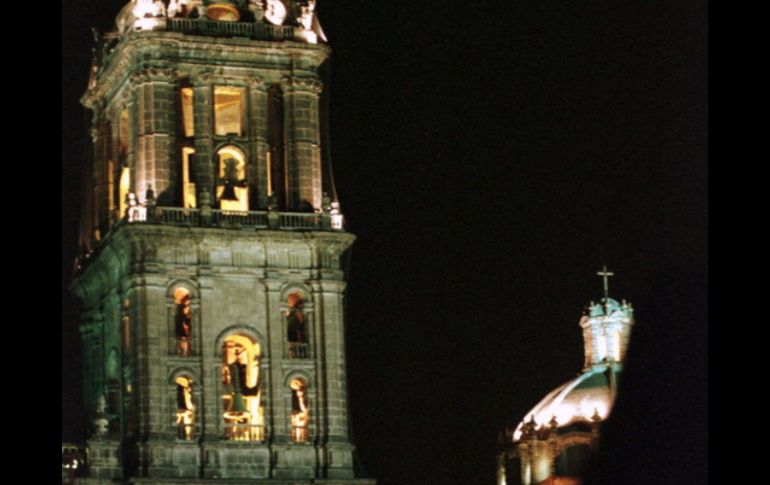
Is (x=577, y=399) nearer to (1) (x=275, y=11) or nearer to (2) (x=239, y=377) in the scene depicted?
(2) (x=239, y=377)

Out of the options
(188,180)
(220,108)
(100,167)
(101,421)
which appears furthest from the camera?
(100,167)

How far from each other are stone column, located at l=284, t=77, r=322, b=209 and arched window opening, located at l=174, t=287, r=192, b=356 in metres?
4.05

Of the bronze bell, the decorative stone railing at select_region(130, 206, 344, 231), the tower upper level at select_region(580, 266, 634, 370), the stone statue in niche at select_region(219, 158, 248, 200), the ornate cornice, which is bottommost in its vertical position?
the tower upper level at select_region(580, 266, 634, 370)

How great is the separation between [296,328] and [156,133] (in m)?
6.83

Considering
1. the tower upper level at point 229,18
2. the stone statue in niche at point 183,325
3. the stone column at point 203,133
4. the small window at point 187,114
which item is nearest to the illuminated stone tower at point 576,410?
the tower upper level at point 229,18

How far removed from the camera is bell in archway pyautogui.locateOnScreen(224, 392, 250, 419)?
58.2 m

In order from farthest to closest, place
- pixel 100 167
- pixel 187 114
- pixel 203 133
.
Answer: pixel 100 167 < pixel 187 114 < pixel 203 133

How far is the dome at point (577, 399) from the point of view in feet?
261

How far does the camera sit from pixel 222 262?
5831 cm

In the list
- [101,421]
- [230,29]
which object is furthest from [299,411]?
[230,29]

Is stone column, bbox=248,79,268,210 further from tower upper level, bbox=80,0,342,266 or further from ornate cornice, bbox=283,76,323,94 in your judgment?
ornate cornice, bbox=283,76,323,94

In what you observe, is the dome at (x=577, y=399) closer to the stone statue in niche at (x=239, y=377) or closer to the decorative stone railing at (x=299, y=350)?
the decorative stone railing at (x=299, y=350)

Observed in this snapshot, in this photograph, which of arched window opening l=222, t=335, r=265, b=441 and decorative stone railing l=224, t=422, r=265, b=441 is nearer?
decorative stone railing l=224, t=422, r=265, b=441

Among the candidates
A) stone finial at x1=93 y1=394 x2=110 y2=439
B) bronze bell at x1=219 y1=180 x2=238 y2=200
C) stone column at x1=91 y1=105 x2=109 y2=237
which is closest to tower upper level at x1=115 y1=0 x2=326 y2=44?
stone column at x1=91 y1=105 x2=109 y2=237
